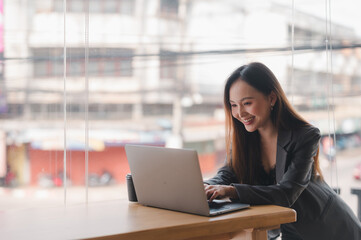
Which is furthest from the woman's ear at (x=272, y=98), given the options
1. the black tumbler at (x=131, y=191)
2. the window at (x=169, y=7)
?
the window at (x=169, y=7)

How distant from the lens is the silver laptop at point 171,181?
1.41 meters

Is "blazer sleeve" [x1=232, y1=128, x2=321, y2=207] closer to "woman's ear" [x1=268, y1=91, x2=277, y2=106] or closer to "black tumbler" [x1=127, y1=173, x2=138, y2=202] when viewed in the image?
"woman's ear" [x1=268, y1=91, x2=277, y2=106]

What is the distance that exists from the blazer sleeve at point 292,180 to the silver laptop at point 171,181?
0.06 meters

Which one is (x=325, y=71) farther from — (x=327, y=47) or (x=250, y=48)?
(x=250, y=48)

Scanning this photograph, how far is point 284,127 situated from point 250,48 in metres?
1.54

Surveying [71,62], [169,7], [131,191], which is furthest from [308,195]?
[169,7]

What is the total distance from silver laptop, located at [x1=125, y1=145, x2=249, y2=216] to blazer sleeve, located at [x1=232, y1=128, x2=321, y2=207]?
0.06 m

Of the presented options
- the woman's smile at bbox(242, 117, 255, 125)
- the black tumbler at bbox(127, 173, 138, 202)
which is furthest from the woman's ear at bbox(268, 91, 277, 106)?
the black tumbler at bbox(127, 173, 138, 202)

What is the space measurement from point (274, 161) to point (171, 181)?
0.62m

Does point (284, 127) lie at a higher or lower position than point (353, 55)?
lower

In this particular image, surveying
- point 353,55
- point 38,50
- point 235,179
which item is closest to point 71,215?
point 235,179

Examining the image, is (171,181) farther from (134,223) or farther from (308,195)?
(308,195)

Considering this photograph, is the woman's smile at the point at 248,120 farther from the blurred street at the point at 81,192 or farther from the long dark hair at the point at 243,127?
the blurred street at the point at 81,192

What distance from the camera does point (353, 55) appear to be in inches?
123
